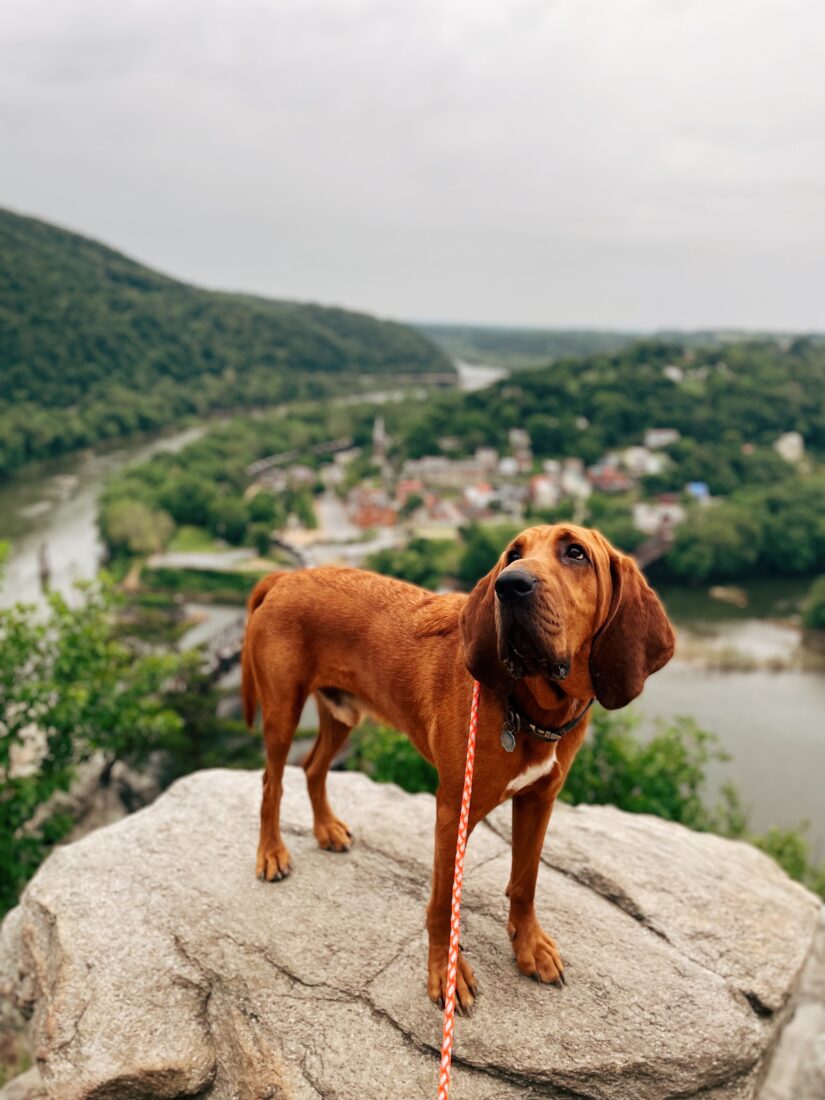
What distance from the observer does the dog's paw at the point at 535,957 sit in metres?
4.07

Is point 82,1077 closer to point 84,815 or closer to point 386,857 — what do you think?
point 386,857

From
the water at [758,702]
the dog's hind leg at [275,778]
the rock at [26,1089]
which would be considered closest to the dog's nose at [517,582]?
the dog's hind leg at [275,778]

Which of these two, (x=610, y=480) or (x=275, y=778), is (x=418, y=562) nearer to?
(x=610, y=480)

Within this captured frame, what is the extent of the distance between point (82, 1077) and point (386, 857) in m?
1.93

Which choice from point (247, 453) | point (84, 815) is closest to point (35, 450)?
point (247, 453)

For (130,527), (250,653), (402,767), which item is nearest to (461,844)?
(250,653)

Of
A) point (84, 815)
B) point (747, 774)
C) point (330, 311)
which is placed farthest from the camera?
point (330, 311)

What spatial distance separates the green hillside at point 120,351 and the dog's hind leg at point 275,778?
189 ft

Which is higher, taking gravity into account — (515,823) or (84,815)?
(515,823)

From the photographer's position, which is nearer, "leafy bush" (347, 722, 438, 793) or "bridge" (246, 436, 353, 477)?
"leafy bush" (347, 722, 438, 793)

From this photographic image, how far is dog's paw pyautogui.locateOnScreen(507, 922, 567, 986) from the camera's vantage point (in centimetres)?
407

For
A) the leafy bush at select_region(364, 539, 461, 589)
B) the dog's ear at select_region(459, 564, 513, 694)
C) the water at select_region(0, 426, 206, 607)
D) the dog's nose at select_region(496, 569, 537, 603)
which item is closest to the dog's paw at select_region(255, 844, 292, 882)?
the dog's ear at select_region(459, 564, 513, 694)

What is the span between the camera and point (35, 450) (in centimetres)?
5991

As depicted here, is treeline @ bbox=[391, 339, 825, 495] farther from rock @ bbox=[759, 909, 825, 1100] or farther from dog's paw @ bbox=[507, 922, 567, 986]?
dog's paw @ bbox=[507, 922, 567, 986]
